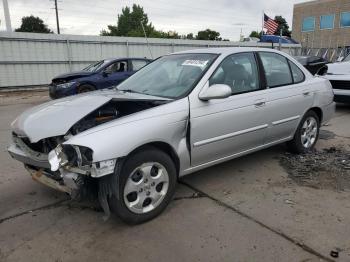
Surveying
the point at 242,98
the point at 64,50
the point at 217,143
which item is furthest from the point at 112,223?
the point at 64,50

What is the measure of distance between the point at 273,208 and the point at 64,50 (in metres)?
16.0

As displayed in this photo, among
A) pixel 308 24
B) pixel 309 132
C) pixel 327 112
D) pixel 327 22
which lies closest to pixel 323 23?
pixel 327 22

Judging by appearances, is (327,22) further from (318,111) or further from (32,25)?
(32,25)

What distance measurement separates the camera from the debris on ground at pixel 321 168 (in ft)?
14.0

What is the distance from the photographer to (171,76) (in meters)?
4.18

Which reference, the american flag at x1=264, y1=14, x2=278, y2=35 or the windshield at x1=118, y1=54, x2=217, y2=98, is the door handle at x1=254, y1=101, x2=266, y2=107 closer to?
the windshield at x1=118, y1=54, x2=217, y2=98

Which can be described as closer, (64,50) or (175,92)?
(175,92)

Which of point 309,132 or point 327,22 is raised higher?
point 327,22

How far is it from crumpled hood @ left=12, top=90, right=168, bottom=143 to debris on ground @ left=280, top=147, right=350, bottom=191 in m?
2.22

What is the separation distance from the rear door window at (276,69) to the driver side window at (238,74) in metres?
0.23

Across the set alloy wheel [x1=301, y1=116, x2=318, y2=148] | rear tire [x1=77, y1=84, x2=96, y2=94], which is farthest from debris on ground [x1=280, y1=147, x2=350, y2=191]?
rear tire [x1=77, y1=84, x2=96, y2=94]

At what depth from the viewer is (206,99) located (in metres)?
3.67

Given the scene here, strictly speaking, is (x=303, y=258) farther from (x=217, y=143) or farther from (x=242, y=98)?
(x=242, y=98)

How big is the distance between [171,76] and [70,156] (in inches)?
67.7
